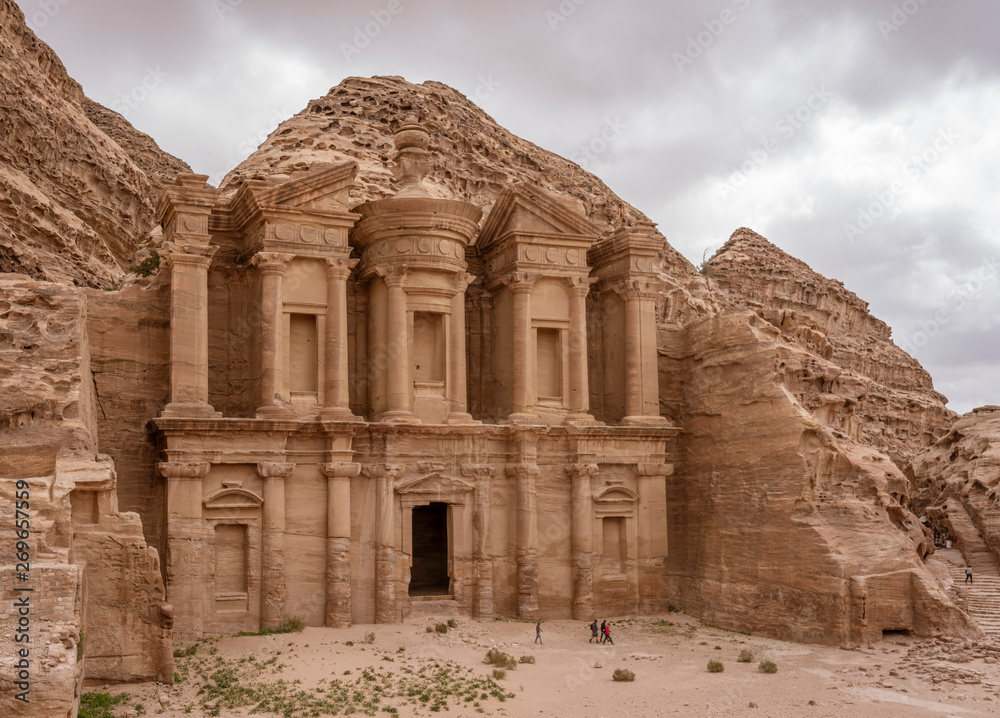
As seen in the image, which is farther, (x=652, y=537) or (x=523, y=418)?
(x=652, y=537)

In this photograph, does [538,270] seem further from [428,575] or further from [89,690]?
[89,690]

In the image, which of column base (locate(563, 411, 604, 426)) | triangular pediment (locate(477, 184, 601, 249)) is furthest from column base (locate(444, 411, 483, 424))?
triangular pediment (locate(477, 184, 601, 249))

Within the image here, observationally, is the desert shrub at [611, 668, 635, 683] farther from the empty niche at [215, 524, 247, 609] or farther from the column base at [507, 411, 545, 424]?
the empty niche at [215, 524, 247, 609]

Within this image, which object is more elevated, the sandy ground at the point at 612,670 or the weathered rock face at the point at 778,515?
the weathered rock face at the point at 778,515

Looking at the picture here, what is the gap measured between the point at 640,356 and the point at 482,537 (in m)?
7.66

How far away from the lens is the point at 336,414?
24844 mm

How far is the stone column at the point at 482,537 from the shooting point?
84.6ft

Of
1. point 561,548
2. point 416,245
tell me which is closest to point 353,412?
point 416,245

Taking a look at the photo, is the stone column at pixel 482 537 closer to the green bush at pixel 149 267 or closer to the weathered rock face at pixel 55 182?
the green bush at pixel 149 267

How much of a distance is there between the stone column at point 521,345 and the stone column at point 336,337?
4974 mm

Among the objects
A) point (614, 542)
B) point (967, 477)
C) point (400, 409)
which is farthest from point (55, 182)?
point (967, 477)

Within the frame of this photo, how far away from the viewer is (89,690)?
16719mm

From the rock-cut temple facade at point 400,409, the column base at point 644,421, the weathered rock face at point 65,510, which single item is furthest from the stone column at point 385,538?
the weathered rock face at point 65,510

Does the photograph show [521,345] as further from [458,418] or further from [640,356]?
[640,356]
